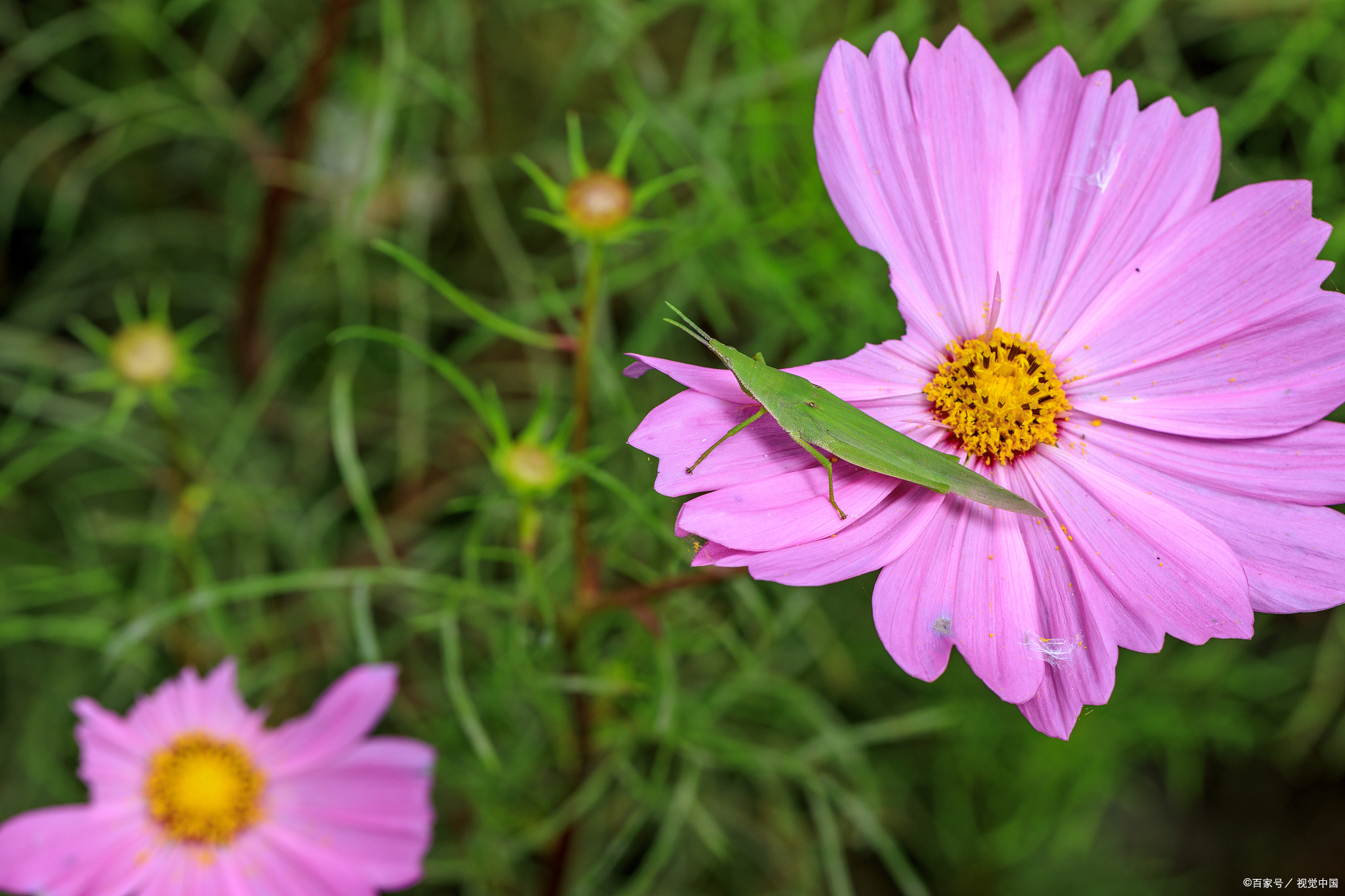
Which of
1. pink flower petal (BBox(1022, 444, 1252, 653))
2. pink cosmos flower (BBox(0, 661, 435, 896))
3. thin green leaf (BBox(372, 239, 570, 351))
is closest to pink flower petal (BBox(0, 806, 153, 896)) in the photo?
pink cosmos flower (BBox(0, 661, 435, 896))

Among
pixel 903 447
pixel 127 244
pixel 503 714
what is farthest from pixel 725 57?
pixel 903 447

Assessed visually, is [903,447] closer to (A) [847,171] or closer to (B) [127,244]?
(A) [847,171]

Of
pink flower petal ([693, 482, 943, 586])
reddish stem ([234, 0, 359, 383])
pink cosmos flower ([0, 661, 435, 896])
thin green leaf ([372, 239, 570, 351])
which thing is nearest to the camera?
pink flower petal ([693, 482, 943, 586])

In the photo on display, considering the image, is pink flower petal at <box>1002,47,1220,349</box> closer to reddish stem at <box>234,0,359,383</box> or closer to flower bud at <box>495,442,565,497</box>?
flower bud at <box>495,442,565,497</box>

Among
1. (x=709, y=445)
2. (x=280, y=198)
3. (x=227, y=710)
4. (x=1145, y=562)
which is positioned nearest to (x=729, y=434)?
(x=709, y=445)

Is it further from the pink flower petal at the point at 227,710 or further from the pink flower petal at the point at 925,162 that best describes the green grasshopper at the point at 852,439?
the pink flower petal at the point at 227,710

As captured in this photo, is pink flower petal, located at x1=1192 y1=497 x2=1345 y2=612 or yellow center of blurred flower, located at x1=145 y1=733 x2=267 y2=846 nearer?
pink flower petal, located at x1=1192 y1=497 x2=1345 y2=612

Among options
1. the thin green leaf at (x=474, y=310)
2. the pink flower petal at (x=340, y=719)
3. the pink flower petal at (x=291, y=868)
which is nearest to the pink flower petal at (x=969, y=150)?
the thin green leaf at (x=474, y=310)
